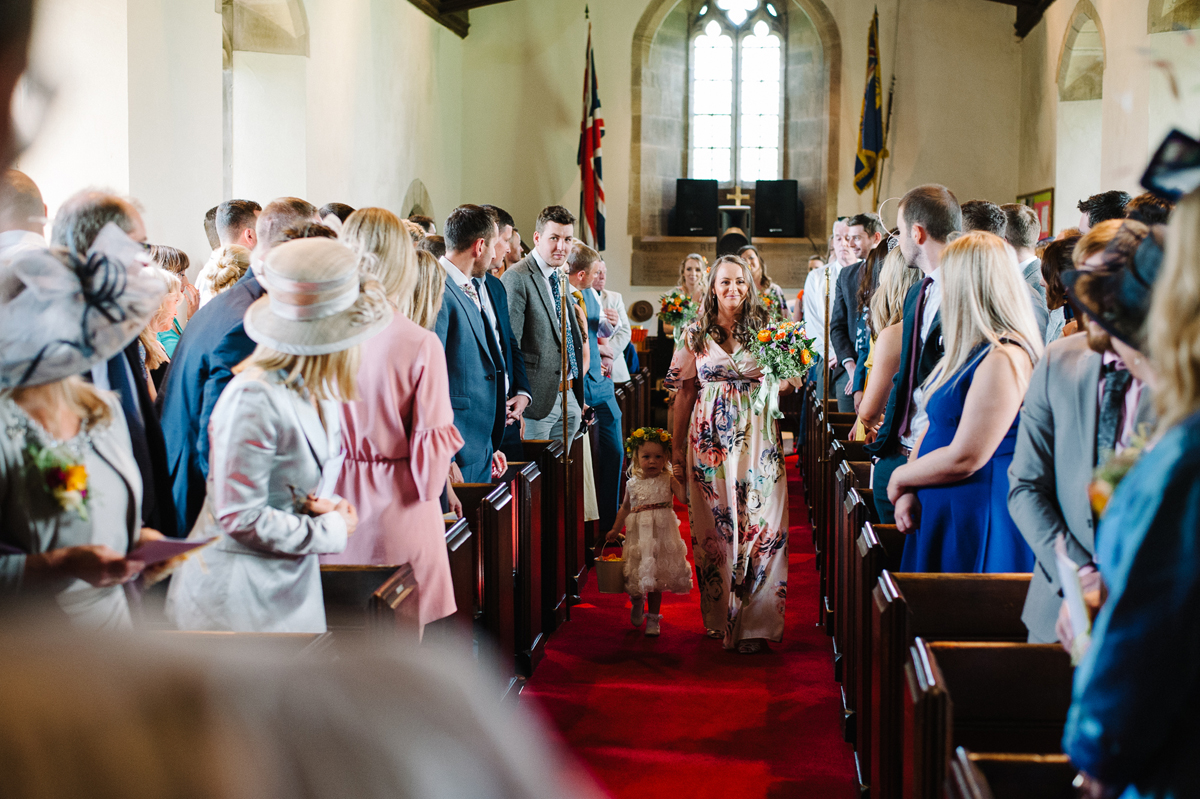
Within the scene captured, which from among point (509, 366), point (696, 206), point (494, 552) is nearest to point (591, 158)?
point (696, 206)

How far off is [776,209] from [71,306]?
42.4ft

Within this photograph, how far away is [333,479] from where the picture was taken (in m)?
1.82

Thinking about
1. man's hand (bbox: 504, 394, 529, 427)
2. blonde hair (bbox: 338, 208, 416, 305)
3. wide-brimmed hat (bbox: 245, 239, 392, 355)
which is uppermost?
blonde hair (bbox: 338, 208, 416, 305)

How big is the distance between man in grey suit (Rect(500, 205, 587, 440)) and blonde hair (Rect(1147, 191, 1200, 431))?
3.78m

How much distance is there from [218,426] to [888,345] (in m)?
2.26

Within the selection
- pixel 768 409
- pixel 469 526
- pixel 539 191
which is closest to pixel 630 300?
pixel 539 191

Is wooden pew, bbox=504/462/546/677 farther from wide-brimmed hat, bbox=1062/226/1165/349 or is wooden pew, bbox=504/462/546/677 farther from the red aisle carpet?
wide-brimmed hat, bbox=1062/226/1165/349

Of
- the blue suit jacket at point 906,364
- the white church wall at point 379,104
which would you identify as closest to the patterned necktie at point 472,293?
the blue suit jacket at point 906,364

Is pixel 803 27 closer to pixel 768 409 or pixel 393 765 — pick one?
pixel 768 409

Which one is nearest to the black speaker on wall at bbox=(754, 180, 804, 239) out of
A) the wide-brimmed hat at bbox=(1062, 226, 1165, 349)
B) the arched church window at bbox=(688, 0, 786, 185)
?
the arched church window at bbox=(688, 0, 786, 185)

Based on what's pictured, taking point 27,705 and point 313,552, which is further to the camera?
point 313,552

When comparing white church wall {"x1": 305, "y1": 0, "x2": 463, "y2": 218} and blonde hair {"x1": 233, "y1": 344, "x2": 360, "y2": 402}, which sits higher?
white church wall {"x1": 305, "y1": 0, "x2": 463, "y2": 218}

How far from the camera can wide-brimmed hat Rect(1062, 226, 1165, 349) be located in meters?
1.05

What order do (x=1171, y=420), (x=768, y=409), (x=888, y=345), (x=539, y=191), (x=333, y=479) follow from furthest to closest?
(x=539, y=191)
(x=768, y=409)
(x=888, y=345)
(x=333, y=479)
(x=1171, y=420)
